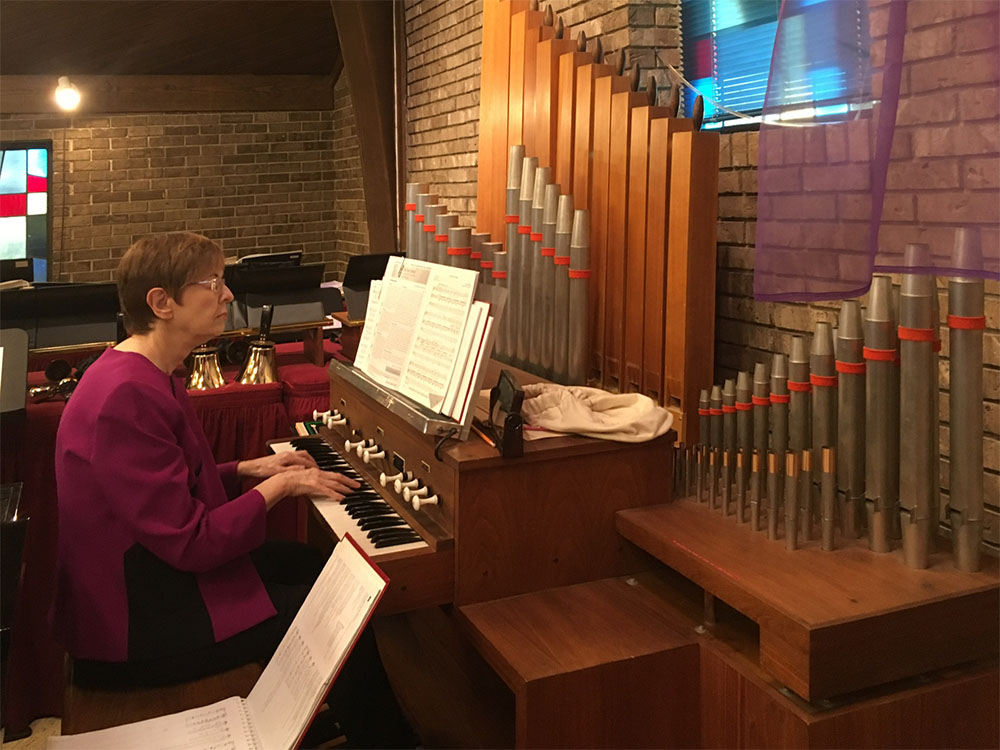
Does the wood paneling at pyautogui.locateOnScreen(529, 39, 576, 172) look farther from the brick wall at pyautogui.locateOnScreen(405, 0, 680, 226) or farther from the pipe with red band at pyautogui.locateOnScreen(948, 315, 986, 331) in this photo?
the pipe with red band at pyautogui.locateOnScreen(948, 315, 986, 331)

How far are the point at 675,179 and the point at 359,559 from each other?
147 cm

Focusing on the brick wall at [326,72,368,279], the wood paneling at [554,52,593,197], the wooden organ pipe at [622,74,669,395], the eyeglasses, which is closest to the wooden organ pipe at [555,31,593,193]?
the wood paneling at [554,52,593,197]

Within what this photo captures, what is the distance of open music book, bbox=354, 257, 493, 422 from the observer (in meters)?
2.65

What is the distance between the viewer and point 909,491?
217 cm

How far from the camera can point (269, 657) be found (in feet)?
8.10

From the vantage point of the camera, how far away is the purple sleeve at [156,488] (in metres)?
2.25

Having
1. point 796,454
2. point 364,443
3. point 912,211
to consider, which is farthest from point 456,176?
point 912,211

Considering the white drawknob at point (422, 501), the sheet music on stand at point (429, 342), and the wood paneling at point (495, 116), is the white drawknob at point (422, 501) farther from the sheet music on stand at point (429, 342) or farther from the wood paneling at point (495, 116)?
the wood paneling at point (495, 116)

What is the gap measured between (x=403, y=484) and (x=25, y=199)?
729 centimetres

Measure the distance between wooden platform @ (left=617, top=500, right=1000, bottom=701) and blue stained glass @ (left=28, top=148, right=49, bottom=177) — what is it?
803 centimetres

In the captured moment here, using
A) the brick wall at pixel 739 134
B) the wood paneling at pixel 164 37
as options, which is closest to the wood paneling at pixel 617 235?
the brick wall at pixel 739 134

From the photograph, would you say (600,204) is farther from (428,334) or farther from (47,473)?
(47,473)

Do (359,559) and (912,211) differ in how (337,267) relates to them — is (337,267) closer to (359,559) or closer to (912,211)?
(359,559)

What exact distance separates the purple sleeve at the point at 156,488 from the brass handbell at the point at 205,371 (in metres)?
2.00
